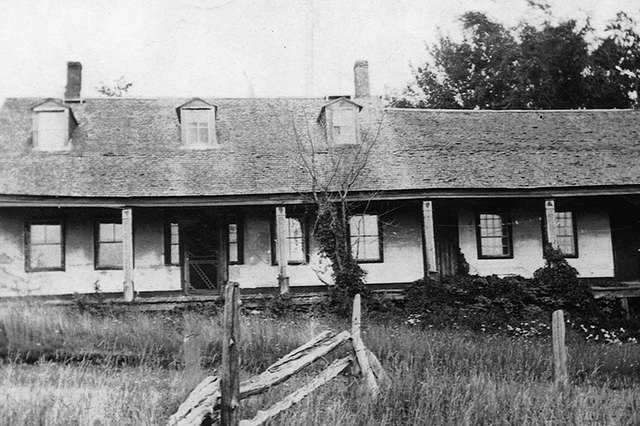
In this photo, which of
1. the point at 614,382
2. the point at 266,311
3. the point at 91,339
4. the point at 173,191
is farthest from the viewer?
the point at 173,191

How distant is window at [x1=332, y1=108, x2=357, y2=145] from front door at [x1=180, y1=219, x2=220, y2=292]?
16.7ft

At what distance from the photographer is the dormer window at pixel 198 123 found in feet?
75.3

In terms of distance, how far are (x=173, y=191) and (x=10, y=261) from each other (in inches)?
215

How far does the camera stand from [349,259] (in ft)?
66.1

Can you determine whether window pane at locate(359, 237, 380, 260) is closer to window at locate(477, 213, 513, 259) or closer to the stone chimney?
window at locate(477, 213, 513, 259)

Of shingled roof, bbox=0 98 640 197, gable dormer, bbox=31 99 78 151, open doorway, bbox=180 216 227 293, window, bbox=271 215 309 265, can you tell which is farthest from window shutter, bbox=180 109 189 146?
window, bbox=271 215 309 265

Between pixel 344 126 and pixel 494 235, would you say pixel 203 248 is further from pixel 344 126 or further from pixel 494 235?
pixel 494 235

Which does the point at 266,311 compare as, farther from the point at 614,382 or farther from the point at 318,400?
the point at 318,400

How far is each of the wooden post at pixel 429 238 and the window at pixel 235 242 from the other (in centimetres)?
581

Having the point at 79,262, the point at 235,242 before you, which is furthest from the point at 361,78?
the point at 79,262

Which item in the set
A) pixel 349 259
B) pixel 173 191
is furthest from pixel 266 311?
pixel 173 191

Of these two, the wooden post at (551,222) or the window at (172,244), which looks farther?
the window at (172,244)

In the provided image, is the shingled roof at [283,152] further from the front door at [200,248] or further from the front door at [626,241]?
the front door at [200,248]

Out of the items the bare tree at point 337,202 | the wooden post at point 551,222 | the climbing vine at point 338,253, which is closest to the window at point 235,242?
the bare tree at point 337,202
